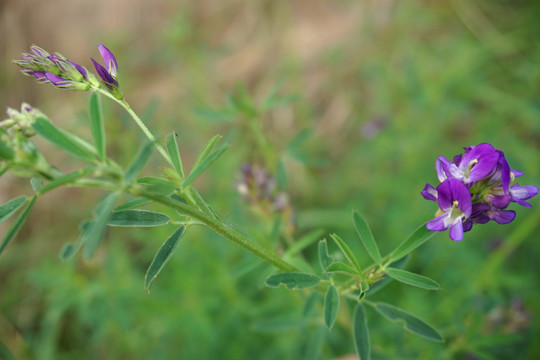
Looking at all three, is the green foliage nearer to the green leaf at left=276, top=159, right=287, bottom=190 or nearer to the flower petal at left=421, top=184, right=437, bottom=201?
the flower petal at left=421, top=184, right=437, bottom=201

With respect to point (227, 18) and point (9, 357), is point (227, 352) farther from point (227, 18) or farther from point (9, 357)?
point (227, 18)

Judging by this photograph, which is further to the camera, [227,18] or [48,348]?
[227,18]

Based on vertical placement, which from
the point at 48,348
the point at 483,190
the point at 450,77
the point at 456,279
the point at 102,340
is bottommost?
the point at 456,279

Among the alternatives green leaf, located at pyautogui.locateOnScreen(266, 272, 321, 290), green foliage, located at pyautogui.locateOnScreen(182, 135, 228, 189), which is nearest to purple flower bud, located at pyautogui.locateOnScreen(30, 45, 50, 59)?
green foliage, located at pyautogui.locateOnScreen(182, 135, 228, 189)

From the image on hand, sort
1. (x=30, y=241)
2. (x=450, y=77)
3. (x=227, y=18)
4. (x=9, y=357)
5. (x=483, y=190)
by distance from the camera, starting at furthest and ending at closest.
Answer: (x=227, y=18)
(x=30, y=241)
(x=450, y=77)
(x=9, y=357)
(x=483, y=190)

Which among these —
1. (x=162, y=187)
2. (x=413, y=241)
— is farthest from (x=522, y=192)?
(x=162, y=187)

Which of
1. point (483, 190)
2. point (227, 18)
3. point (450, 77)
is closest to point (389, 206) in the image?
point (450, 77)

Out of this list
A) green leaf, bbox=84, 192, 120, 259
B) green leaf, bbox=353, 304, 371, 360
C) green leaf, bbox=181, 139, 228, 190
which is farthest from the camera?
green leaf, bbox=353, 304, 371, 360

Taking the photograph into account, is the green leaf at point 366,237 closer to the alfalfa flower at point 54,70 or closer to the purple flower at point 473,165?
the purple flower at point 473,165
